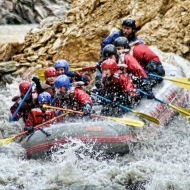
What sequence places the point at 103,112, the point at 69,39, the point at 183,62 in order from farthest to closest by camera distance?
the point at 69,39 < the point at 183,62 < the point at 103,112

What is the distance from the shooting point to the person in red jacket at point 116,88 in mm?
7434

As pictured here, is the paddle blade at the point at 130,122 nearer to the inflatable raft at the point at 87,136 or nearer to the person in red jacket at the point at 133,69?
the inflatable raft at the point at 87,136

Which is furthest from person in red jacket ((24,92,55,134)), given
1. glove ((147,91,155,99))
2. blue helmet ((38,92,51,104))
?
glove ((147,91,155,99))

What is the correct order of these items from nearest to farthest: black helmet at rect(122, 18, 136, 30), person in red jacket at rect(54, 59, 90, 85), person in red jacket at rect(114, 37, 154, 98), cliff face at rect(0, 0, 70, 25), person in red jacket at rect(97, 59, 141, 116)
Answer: person in red jacket at rect(97, 59, 141, 116), person in red jacket at rect(114, 37, 154, 98), person in red jacket at rect(54, 59, 90, 85), black helmet at rect(122, 18, 136, 30), cliff face at rect(0, 0, 70, 25)

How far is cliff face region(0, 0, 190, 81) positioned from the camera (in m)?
11.4

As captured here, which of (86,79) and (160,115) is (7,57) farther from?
(160,115)

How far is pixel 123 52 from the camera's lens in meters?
8.12

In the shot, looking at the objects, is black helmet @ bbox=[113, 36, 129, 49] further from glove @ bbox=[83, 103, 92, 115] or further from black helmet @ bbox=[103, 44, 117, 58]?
glove @ bbox=[83, 103, 92, 115]

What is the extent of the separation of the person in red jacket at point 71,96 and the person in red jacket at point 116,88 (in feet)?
1.21

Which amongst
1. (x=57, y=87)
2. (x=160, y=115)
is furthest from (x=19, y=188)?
(x=160, y=115)

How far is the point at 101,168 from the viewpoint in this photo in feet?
22.2

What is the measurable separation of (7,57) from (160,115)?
5.87m

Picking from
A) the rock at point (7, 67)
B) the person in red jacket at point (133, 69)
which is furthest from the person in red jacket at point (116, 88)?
the rock at point (7, 67)

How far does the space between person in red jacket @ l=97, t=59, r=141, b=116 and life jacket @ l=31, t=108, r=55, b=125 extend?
79 centimetres
